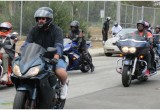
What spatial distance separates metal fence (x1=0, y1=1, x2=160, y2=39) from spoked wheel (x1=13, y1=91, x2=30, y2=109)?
19619mm

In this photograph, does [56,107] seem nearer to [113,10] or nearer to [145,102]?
[145,102]

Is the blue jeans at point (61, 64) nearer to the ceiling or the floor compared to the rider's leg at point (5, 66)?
nearer to the ceiling

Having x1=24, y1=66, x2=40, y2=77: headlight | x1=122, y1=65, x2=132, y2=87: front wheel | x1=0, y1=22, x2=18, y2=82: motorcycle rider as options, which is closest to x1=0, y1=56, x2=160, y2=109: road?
x1=122, y1=65, x2=132, y2=87: front wheel

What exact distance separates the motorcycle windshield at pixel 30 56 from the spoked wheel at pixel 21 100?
319 mm

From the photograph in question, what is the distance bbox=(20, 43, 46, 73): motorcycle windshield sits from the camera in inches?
243

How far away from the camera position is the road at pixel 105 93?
8.18 m

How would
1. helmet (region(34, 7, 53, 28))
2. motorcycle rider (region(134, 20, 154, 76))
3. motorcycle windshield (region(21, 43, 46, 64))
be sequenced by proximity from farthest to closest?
1. motorcycle rider (region(134, 20, 154, 76))
2. helmet (region(34, 7, 53, 28))
3. motorcycle windshield (region(21, 43, 46, 64))

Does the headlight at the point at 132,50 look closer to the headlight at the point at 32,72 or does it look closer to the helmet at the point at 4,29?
the helmet at the point at 4,29

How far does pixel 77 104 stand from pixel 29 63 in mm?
2260

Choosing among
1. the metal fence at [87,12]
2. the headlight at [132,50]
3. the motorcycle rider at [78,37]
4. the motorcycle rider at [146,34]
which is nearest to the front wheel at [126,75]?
the headlight at [132,50]

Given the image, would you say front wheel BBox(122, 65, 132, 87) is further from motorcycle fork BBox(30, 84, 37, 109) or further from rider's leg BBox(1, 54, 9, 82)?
motorcycle fork BBox(30, 84, 37, 109)

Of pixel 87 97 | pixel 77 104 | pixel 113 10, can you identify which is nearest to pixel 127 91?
pixel 87 97

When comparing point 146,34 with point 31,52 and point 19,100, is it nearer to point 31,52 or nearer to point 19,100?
point 31,52

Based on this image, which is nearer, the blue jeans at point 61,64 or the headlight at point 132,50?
the blue jeans at point 61,64
